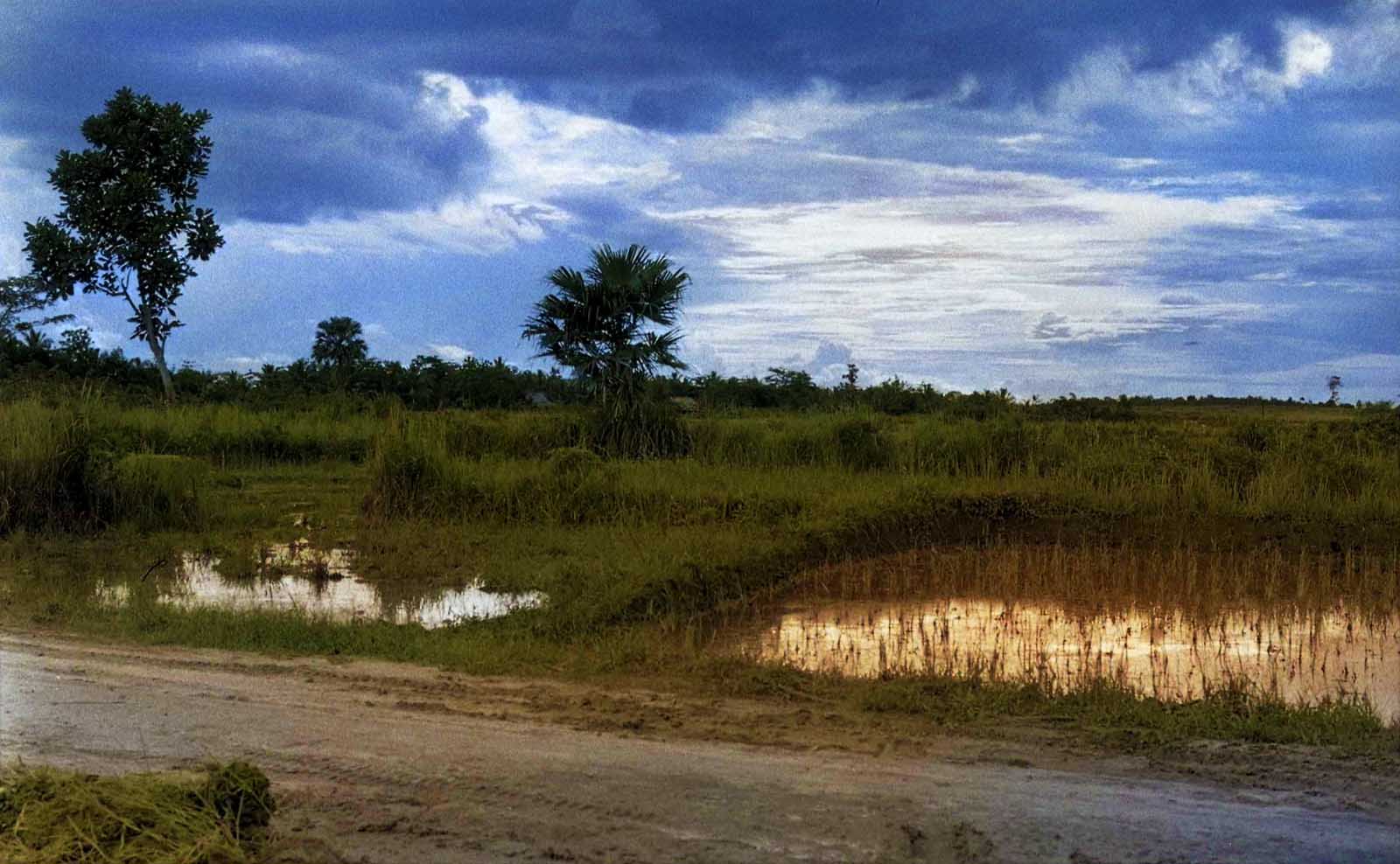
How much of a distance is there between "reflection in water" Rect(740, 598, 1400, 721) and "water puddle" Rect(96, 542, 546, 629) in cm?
251

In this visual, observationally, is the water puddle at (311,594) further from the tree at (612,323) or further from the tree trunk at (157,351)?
the tree trunk at (157,351)

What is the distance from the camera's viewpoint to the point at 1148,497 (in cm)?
1389

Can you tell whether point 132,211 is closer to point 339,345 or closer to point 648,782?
point 339,345

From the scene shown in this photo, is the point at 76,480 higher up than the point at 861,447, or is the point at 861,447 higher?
the point at 861,447

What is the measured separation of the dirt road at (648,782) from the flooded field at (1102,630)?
4.99ft

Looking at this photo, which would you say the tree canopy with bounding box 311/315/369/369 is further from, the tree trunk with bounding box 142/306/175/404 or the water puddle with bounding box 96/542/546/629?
the water puddle with bounding box 96/542/546/629

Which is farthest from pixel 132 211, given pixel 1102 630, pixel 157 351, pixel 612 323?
pixel 1102 630

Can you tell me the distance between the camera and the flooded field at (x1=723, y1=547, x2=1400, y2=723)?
23.1 feet

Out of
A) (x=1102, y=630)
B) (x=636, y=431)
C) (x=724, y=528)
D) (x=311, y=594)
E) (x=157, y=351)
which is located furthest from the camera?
(x=157, y=351)

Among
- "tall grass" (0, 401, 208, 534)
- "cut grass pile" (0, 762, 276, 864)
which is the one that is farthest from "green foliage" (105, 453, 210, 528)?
"cut grass pile" (0, 762, 276, 864)

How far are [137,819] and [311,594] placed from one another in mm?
5846

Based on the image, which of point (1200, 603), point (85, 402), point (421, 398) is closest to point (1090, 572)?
point (1200, 603)

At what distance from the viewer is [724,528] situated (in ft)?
39.4

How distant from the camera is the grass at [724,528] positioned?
24.5 feet
